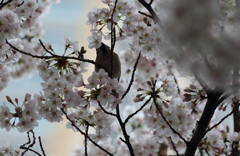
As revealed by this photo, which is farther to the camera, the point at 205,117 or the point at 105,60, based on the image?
the point at 105,60

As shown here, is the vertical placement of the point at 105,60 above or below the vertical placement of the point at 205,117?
above

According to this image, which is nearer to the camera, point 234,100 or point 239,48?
point 239,48

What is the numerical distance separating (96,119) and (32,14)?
0.59m

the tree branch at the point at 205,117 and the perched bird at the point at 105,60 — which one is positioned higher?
the perched bird at the point at 105,60

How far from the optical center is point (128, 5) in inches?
49.9

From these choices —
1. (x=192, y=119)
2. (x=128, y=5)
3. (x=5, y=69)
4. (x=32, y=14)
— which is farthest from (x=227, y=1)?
(x=5, y=69)

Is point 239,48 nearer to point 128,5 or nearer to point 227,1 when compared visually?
point 227,1

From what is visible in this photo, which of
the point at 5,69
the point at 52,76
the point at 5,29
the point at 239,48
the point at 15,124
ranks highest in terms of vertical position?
the point at 5,69

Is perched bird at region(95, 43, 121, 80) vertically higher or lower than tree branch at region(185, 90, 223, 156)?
higher

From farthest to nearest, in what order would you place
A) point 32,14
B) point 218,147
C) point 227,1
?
1. point 218,147
2. point 32,14
3. point 227,1

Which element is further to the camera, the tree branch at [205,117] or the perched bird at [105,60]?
the perched bird at [105,60]

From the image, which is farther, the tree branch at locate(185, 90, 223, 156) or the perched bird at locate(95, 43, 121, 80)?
the perched bird at locate(95, 43, 121, 80)

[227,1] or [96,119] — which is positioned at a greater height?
[227,1]

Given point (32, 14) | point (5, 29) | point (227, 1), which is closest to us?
point (227, 1)
